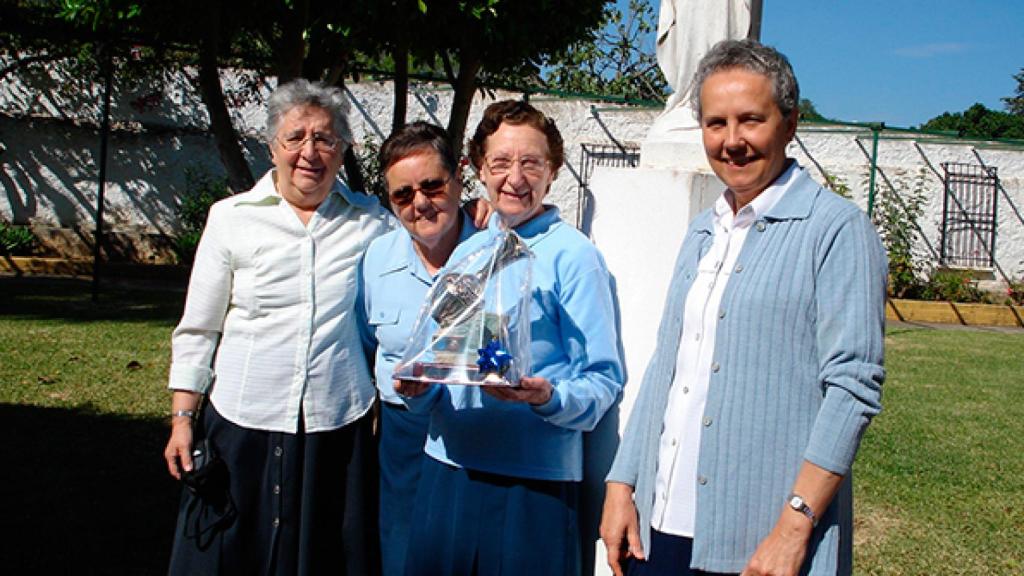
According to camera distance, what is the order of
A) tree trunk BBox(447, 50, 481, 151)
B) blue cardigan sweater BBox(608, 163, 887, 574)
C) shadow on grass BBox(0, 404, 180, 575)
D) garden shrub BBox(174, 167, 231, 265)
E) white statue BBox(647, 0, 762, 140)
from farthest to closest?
garden shrub BBox(174, 167, 231, 265)
tree trunk BBox(447, 50, 481, 151)
shadow on grass BBox(0, 404, 180, 575)
white statue BBox(647, 0, 762, 140)
blue cardigan sweater BBox(608, 163, 887, 574)

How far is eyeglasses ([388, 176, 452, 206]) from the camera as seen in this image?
8.38 feet

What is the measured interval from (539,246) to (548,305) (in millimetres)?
168

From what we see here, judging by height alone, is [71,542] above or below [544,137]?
below

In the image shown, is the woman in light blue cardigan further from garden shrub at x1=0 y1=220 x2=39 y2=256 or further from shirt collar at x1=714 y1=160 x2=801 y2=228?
garden shrub at x1=0 y1=220 x2=39 y2=256

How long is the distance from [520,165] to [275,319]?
0.89m

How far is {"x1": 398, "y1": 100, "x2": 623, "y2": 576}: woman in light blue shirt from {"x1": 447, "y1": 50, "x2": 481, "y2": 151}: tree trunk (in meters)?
6.29

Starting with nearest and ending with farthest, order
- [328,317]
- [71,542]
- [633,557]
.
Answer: [633,557] → [328,317] → [71,542]

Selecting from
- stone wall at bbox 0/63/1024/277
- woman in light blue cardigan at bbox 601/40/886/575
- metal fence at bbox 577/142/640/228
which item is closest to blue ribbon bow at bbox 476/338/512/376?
woman in light blue cardigan at bbox 601/40/886/575

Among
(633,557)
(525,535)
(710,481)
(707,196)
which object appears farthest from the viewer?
(707,196)

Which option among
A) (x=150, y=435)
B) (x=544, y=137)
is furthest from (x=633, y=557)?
(x=150, y=435)

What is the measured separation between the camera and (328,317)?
2.75 metres

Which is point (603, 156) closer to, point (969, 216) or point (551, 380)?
point (969, 216)

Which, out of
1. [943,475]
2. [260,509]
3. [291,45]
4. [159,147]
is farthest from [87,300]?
[943,475]

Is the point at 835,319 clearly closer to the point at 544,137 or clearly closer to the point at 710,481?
the point at 710,481
